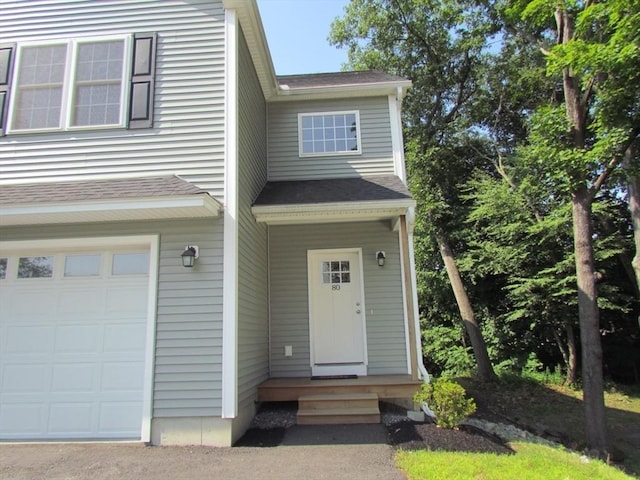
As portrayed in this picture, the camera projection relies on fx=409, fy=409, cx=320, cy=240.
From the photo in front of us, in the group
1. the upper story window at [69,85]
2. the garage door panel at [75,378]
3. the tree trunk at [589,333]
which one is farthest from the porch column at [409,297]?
the upper story window at [69,85]

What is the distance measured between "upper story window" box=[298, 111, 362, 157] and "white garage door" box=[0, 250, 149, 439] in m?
3.69

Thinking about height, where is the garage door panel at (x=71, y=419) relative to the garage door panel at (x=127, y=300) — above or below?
below

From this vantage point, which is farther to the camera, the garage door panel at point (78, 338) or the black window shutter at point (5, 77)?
the black window shutter at point (5, 77)

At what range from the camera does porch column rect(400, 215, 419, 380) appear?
5605 millimetres

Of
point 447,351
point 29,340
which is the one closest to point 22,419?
point 29,340

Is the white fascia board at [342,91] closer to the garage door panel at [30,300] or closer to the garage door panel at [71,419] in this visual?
the garage door panel at [30,300]

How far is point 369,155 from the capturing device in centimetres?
732

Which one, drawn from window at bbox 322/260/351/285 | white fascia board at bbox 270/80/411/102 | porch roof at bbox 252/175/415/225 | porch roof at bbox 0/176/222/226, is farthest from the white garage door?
white fascia board at bbox 270/80/411/102

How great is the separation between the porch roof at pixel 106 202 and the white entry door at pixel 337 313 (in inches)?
103

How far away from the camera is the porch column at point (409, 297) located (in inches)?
221

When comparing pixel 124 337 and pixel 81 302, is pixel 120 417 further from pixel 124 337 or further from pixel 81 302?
pixel 81 302

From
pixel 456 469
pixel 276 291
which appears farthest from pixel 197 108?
pixel 456 469

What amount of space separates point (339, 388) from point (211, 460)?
207cm

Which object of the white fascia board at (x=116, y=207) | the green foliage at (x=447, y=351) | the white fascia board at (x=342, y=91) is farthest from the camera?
the green foliage at (x=447, y=351)
